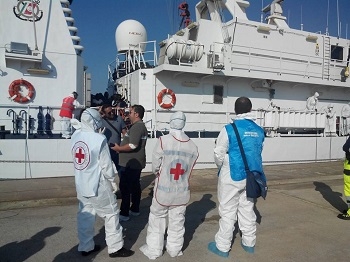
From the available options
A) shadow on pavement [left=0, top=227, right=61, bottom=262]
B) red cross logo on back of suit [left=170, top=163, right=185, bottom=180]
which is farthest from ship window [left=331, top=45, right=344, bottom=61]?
shadow on pavement [left=0, top=227, right=61, bottom=262]

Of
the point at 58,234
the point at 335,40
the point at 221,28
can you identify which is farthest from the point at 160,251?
the point at 335,40

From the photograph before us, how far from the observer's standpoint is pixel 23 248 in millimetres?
3695

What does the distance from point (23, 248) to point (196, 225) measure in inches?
100

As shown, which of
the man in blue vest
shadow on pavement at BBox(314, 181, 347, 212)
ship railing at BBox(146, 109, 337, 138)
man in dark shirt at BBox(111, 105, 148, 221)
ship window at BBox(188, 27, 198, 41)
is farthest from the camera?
ship window at BBox(188, 27, 198, 41)

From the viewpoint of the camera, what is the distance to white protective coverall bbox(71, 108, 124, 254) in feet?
10.9

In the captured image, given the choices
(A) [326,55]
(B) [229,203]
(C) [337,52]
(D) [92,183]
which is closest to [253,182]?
(B) [229,203]

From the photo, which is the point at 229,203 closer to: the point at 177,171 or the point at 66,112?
the point at 177,171

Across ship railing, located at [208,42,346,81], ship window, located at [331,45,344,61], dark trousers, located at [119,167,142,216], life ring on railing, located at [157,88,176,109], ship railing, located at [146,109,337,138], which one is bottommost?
dark trousers, located at [119,167,142,216]

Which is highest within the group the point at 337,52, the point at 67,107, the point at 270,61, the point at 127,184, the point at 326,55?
the point at 337,52

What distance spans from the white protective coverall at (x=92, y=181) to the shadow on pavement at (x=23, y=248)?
69 cm

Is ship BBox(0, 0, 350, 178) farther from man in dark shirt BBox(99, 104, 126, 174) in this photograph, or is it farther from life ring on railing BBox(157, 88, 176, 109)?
man in dark shirt BBox(99, 104, 126, 174)

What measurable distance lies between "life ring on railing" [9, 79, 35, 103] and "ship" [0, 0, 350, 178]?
0.04 m

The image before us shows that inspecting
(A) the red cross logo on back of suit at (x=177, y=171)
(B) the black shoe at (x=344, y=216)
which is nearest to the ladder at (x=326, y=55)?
(B) the black shoe at (x=344, y=216)

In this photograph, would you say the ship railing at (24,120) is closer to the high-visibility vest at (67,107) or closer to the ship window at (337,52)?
the high-visibility vest at (67,107)
